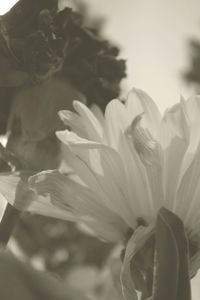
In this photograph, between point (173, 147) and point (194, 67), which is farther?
point (194, 67)

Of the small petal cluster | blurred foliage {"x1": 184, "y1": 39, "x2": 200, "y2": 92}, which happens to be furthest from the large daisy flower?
blurred foliage {"x1": 184, "y1": 39, "x2": 200, "y2": 92}

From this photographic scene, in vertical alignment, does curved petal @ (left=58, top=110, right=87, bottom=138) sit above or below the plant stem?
above

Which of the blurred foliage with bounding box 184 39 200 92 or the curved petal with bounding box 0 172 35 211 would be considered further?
the blurred foliage with bounding box 184 39 200 92

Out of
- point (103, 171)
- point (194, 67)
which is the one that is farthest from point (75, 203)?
Answer: point (194, 67)

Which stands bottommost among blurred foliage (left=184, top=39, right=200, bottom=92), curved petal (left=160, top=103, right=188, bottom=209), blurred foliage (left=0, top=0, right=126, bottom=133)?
blurred foliage (left=184, top=39, right=200, bottom=92)

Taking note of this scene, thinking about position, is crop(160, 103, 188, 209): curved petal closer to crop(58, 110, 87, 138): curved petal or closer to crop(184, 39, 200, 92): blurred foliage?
crop(58, 110, 87, 138): curved petal

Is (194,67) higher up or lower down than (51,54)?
lower down

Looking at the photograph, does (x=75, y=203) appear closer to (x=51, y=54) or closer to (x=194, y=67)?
(x=51, y=54)
